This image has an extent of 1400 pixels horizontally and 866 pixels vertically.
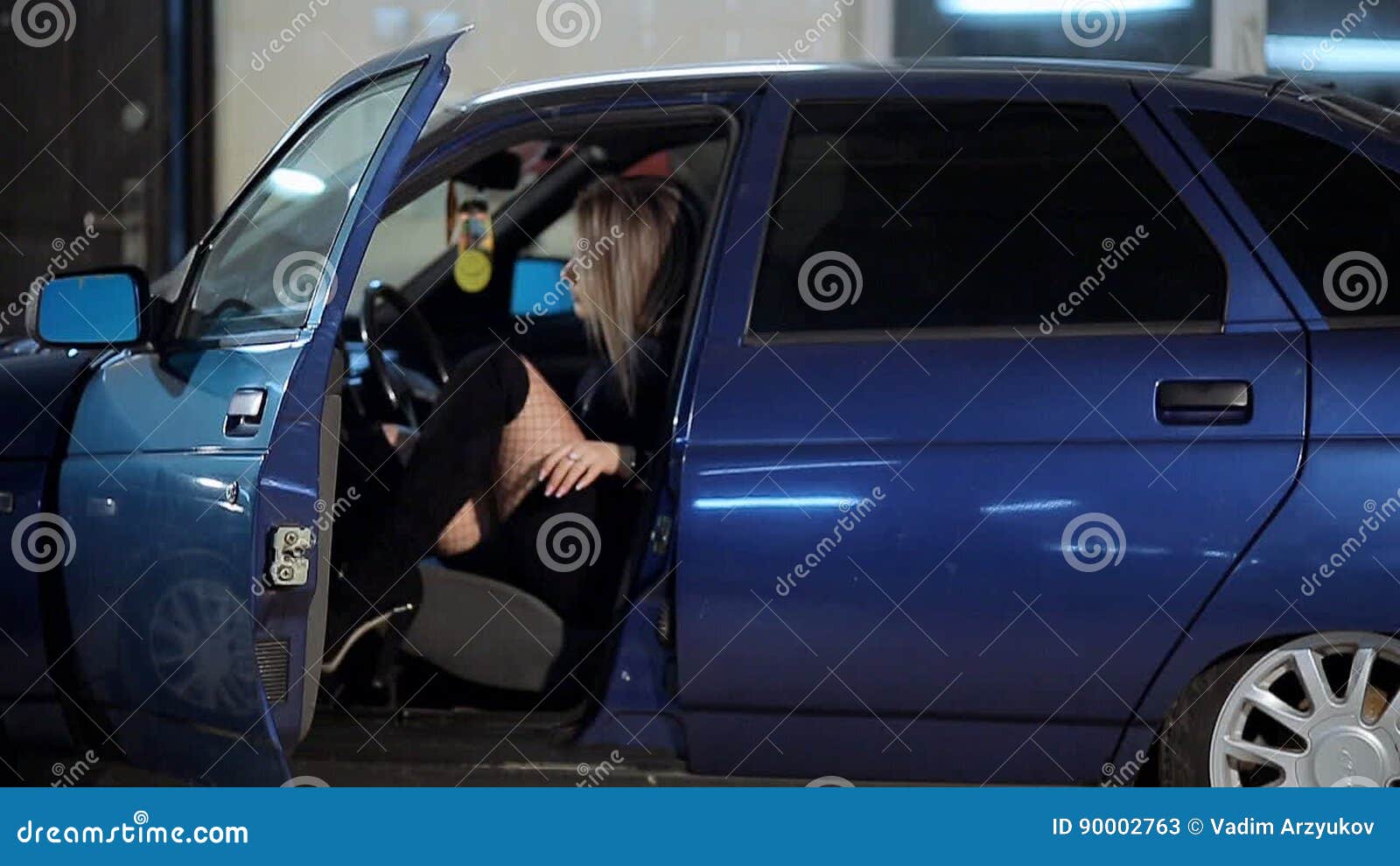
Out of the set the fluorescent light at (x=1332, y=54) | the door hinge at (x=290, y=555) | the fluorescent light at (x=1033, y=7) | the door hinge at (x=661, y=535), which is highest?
the fluorescent light at (x=1332, y=54)

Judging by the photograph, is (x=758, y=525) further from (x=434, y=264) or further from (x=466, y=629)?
(x=434, y=264)

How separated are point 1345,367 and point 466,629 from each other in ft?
5.91

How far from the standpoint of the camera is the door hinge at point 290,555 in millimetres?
3031

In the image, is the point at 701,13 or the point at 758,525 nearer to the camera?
the point at 758,525

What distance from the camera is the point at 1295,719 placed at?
10.2 ft

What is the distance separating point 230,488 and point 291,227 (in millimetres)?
650

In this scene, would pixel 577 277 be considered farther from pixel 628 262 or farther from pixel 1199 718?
pixel 1199 718

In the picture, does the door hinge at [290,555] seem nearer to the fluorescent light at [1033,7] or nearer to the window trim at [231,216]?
the window trim at [231,216]

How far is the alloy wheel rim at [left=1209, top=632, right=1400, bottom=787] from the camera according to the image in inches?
122

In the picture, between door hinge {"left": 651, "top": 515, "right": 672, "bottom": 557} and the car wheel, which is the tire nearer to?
the car wheel

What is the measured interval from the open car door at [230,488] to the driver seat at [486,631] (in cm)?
57

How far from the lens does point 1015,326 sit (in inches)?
128

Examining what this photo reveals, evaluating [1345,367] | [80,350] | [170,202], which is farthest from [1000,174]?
[170,202]

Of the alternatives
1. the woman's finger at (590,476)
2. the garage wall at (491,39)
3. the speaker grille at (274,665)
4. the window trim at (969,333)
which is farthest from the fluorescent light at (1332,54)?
the speaker grille at (274,665)
